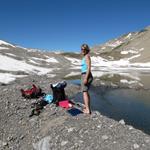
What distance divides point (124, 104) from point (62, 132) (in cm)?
1975

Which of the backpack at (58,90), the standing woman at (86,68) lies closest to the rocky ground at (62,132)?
the backpack at (58,90)

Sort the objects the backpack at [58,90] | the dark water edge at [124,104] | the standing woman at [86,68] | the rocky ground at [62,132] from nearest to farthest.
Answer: the rocky ground at [62,132], the standing woman at [86,68], the backpack at [58,90], the dark water edge at [124,104]

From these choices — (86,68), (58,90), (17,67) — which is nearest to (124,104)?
(58,90)

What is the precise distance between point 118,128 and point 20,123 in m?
6.18

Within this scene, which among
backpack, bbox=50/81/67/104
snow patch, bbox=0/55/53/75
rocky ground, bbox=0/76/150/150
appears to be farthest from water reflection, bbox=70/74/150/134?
snow patch, bbox=0/55/53/75

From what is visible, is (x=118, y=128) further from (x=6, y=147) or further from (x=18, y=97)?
(x=18, y=97)

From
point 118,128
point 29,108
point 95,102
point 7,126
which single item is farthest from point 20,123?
point 95,102

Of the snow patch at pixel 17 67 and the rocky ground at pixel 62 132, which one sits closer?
the rocky ground at pixel 62 132

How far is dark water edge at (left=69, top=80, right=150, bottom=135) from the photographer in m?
26.6

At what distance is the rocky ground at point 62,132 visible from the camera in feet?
46.2

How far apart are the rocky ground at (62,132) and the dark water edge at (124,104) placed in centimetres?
804

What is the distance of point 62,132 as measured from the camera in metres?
15.7

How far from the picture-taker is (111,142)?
45.8ft

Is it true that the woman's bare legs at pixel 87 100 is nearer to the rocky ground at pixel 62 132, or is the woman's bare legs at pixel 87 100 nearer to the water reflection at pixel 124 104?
the rocky ground at pixel 62 132
